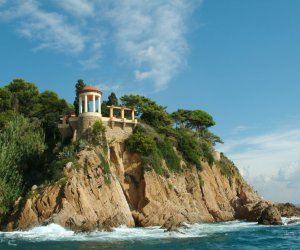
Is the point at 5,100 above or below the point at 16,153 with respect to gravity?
above

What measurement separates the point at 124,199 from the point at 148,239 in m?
13.6

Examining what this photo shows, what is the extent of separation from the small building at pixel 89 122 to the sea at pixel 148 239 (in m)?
13.6

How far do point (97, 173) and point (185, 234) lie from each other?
42.3 ft

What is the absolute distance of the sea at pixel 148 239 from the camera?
28.7 metres

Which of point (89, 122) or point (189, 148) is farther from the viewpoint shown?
point (189, 148)

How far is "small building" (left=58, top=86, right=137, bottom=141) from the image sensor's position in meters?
48.1

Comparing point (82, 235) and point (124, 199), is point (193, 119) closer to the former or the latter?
point (124, 199)

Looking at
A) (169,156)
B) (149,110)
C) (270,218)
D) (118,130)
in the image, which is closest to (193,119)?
(149,110)

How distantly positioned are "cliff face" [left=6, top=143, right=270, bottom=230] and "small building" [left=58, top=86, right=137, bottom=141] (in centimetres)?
181

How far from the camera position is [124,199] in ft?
149

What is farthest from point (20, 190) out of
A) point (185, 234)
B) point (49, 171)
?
point (185, 234)

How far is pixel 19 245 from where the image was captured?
2934cm

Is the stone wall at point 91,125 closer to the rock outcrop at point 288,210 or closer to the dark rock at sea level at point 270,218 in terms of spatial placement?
the dark rock at sea level at point 270,218

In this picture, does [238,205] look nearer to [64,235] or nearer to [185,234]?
[185,234]
